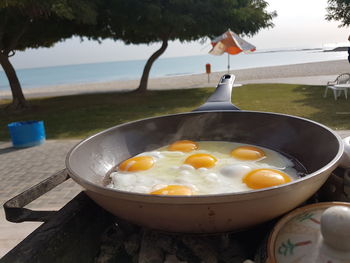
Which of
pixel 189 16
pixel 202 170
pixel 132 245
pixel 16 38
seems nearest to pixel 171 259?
pixel 132 245

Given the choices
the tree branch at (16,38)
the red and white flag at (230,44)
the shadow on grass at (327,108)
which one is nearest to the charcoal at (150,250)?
the shadow on grass at (327,108)

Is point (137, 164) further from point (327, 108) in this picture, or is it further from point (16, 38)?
point (16, 38)

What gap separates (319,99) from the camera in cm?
952

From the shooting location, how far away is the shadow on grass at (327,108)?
650cm

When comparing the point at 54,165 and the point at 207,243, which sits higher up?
the point at 207,243

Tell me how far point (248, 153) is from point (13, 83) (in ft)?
39.0

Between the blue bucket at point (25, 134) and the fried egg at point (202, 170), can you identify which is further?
the blue bucket at point (25, 134)

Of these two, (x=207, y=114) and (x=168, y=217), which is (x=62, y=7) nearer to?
(x=207, y=114)

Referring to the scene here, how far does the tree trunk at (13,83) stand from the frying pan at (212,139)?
1097cm

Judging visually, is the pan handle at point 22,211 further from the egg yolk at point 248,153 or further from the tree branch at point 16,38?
the tree branch at point 16,38

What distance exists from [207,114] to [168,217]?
1.21 metres

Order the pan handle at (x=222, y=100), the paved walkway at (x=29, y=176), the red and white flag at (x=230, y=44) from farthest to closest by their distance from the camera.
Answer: the red and white flag at (x=230, y=44) < the paved walkway at (x=29, y=176) < the pan handle at (x=222, y=100)

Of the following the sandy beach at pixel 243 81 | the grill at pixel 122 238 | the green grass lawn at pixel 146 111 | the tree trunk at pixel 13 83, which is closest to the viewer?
the grill at pixel 122 238

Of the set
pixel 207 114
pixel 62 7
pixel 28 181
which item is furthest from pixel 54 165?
pixel 62 7
